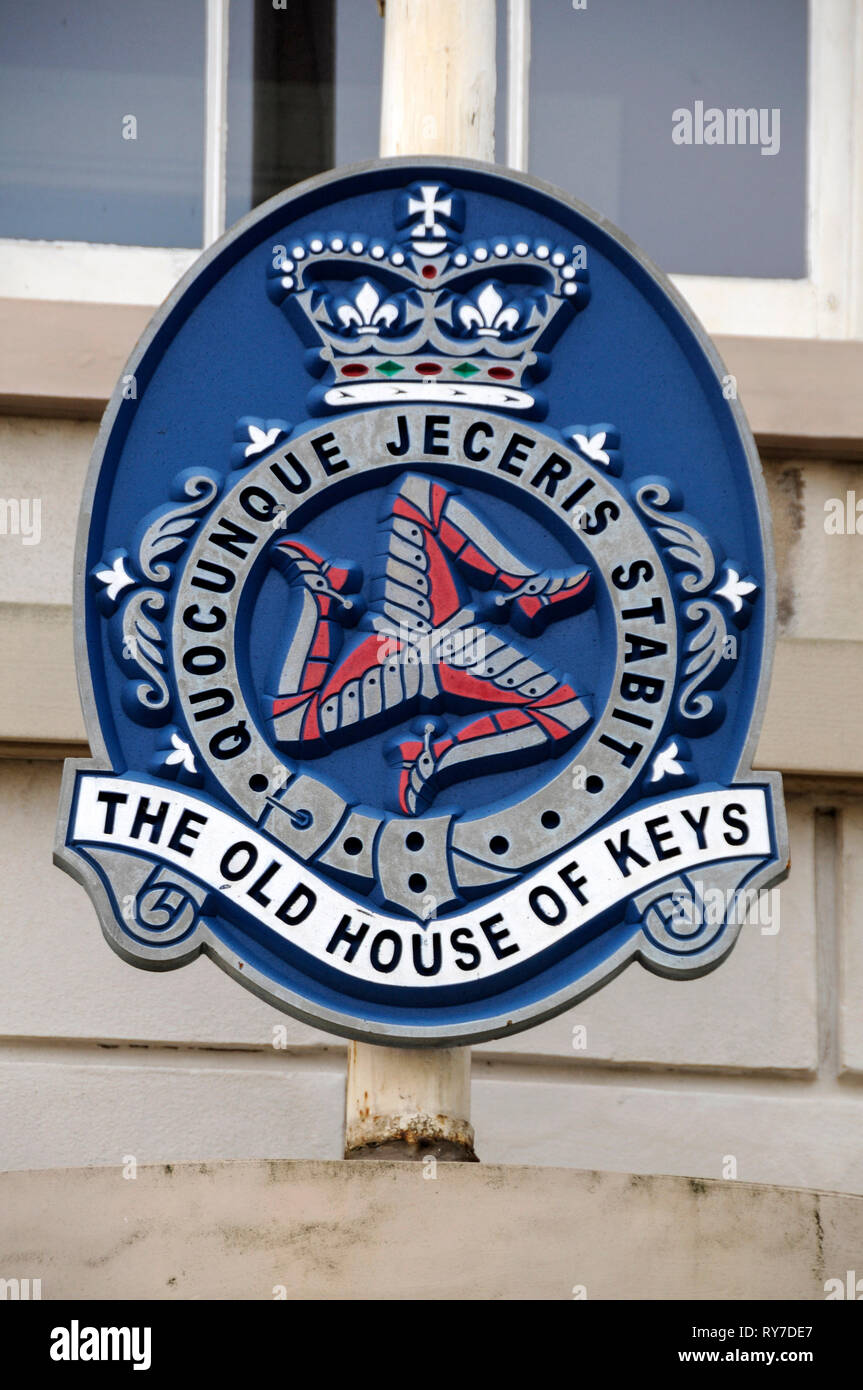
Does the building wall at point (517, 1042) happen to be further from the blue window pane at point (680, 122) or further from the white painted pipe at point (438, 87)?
the blue window pane at point (680, 122)

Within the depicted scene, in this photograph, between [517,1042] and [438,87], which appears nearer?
[438,87]

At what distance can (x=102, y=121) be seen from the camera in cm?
667

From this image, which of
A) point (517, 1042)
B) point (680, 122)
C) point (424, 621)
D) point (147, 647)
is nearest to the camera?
point (147, 647)

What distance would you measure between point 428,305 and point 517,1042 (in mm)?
1847

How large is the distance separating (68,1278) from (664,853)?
4.64 feet

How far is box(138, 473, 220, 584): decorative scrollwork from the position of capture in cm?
488

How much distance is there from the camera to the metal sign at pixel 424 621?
4652 millimetres

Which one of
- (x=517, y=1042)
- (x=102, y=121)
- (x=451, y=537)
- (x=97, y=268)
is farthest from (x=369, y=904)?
(x=102, y=121)

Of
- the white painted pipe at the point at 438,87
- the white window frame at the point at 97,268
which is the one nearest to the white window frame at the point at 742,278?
the white window frame at the point at 97,268

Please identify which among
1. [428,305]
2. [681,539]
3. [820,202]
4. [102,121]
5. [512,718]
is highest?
[102,121]

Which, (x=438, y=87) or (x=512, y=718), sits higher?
(x=438, y=87)

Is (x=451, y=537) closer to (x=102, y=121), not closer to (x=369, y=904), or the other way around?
(x=369, y=904)

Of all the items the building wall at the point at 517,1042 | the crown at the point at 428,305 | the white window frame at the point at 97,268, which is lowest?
the building wall at the point at 517,1042

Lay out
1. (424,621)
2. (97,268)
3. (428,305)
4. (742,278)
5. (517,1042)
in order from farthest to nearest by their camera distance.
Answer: (742,278), (97,268), (517,1042), (428,305), (424,621)
